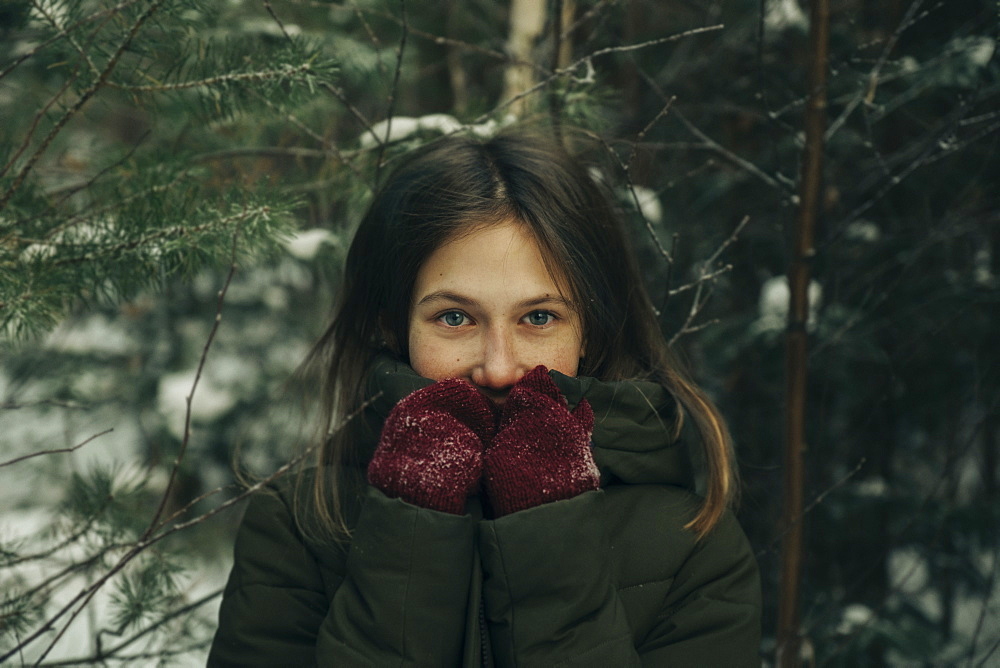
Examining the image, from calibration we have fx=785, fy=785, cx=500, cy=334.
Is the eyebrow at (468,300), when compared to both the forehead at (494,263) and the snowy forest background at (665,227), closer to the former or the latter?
the forehead at (494,263)

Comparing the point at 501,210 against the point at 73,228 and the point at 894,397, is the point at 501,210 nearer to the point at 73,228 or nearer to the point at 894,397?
the point at 73,228

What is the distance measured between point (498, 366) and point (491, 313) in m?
0.10

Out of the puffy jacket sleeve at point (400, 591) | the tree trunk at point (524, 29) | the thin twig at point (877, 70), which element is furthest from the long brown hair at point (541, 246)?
the tree trunk at point (524, 29)

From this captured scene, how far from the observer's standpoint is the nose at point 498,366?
146cm

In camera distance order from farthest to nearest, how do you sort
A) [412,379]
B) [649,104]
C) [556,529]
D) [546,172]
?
[649,104] → [546,172] → [412,379] → [556,529]

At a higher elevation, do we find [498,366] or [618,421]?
[498,366]

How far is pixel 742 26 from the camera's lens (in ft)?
7.89

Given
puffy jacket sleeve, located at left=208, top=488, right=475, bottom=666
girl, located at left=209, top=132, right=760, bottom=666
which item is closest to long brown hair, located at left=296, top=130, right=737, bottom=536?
girl, located at left=209, top=132, right=760, bottom=666

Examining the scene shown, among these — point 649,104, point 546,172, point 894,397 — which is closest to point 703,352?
point 894,397

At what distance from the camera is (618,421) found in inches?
59.9

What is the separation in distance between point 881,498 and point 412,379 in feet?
5.50

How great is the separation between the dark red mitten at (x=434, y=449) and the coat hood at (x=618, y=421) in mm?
75

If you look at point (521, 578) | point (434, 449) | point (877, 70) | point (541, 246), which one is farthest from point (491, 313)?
point (877, 70)

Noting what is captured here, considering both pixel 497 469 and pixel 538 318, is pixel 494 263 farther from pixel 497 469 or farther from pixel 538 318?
pixel 497 469
